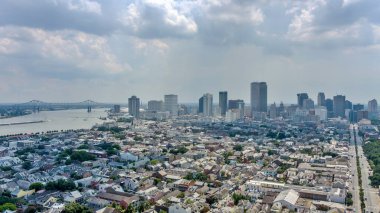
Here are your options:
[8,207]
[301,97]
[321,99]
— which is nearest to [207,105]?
[301,97]

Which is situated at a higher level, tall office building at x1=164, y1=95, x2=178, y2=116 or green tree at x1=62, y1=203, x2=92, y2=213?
tall office building at x1=164, y1=95, x2=178, y2=116

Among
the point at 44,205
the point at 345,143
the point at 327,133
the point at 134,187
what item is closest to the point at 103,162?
the point at 134,187

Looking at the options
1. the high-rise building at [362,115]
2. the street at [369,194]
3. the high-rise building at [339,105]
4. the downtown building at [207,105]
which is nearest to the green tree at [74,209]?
the street at [369,194]

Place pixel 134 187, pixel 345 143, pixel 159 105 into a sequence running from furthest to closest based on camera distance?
1. pixel 159 105
2. pixel 345 143
3. pixel 134 187

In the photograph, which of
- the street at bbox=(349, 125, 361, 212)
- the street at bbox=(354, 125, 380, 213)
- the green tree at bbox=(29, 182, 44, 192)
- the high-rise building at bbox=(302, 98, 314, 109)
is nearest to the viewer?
the street at bbox=(354, 125, 380, 213)

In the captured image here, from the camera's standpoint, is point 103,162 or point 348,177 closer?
point 348,177

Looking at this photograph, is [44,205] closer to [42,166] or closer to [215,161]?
[42,166]

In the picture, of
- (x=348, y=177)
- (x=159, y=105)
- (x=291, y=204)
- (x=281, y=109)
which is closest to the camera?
(x=291, y=204)

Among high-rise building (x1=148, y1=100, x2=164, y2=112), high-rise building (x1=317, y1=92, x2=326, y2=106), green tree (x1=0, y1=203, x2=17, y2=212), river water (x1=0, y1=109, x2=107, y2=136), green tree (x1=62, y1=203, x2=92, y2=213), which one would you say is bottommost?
green tree (x1=0, y1=203, x2=17, y2=212)

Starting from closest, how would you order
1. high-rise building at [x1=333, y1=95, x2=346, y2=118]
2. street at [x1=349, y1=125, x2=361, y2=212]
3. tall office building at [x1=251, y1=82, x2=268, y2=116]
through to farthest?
street at [x1=349, y1=125, x2=361, y2=212] → high-rise building at [x1=333, y1=95, x2=346, y2=118] → tall office building at [x1=251, y1=82, x2=268, y2=116]

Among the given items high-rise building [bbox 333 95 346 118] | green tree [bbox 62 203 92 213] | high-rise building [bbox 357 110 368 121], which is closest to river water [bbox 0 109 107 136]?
green tree [bbox 62 203 92 213]

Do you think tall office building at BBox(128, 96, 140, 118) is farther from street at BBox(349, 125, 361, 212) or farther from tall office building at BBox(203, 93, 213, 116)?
street at BBox(349, 125, 361, 212)
